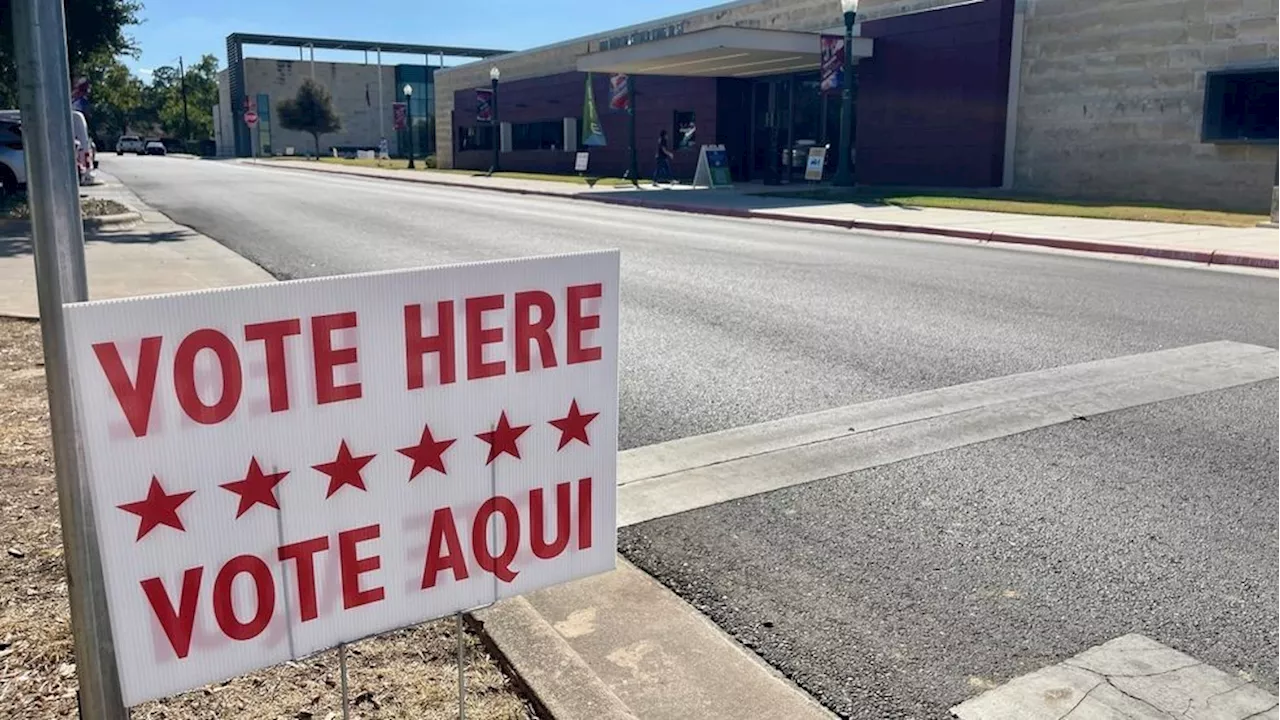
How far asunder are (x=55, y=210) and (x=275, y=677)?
155cm

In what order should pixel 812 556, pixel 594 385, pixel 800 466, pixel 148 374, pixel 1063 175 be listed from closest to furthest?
pixel 148 374 → pixel 594 385 → pixel 812 556 → pixel 800 466 → pixel 1063 175

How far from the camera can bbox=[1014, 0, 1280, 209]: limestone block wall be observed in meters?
21.1

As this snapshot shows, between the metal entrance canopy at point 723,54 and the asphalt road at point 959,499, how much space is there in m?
17.4

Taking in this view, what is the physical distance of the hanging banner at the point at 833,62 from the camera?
87.9ft

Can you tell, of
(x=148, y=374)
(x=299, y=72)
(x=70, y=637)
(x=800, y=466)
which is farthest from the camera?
(x=299, y=72)

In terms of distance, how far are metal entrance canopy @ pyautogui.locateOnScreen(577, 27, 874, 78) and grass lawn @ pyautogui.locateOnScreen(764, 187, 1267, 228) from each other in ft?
13.3

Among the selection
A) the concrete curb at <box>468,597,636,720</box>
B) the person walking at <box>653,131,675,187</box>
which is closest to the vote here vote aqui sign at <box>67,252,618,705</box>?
the concrete curb at <box>468,597,636,720</box>

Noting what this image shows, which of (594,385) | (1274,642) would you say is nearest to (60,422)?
(594,385)

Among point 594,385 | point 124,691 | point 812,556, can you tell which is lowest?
point 812,556

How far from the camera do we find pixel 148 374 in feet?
6.44

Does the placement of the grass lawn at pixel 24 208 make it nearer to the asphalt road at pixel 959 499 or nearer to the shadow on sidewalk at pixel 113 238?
the shadow on sidewalk at pixel 113 238

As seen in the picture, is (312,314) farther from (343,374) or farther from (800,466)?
(800,466)

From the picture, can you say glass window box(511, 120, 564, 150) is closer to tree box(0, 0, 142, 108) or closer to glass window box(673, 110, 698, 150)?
glass window box(673, 110, 698, 150)

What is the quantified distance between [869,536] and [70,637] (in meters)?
2.82
